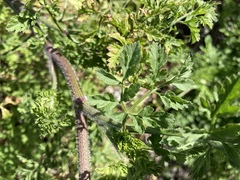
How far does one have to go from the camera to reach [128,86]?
2.05m

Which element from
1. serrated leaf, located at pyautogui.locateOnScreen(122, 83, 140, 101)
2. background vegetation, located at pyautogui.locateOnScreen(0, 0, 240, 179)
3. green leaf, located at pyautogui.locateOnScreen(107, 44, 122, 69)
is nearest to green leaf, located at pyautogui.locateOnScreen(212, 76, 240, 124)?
background vegetation, located at pyautogui.locateOnScreen(0, 0, 240, 179)

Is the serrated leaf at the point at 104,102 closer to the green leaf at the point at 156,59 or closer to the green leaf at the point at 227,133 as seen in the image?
the green leaf at the point at 156,59

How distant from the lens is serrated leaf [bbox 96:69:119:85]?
196 cm

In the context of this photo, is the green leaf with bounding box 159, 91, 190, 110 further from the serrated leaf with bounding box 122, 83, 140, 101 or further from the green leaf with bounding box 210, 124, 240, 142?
the green leaf with bounding box 210, 124, 240, 142

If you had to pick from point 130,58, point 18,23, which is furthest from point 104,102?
point 18,23

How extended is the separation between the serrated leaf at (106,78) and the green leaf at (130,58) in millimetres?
74

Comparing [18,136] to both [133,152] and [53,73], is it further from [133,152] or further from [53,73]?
[133,152]

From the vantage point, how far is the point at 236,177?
12.1 feet

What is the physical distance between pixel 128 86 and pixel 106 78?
133mm

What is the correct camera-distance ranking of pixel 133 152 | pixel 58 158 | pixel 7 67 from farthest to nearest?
pixel 7 67 → pixel 58 158 → pixel 133 152

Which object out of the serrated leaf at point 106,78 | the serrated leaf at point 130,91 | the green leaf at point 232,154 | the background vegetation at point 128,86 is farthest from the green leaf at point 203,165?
the serrated leaf at point 106,78

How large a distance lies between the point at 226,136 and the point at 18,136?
A: 92.7 inches

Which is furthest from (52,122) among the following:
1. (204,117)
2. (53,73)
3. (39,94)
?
(204,117)

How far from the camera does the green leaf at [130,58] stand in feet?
6.22
